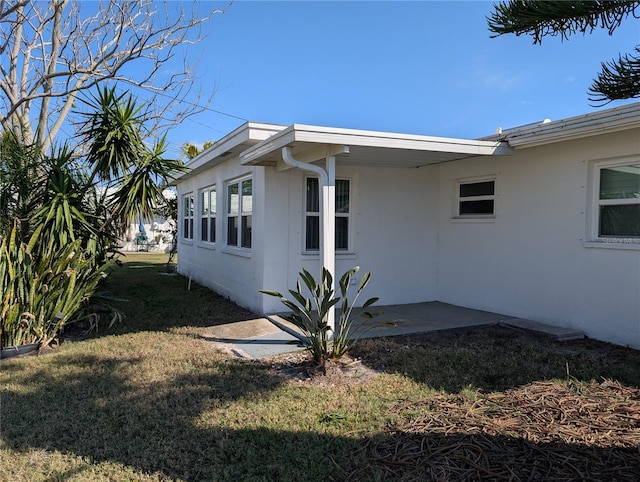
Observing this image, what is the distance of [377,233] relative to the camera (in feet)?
28.1

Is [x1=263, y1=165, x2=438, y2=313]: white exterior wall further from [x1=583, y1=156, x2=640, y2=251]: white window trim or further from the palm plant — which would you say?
[x1=583, y1=156, x2=640, y2=251]: white window trim

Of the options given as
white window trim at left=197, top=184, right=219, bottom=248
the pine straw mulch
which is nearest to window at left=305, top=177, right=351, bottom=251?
white window trim at left=197, top=184, right=219, bottom=248

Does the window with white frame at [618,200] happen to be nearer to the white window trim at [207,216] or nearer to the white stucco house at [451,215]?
the white stucco house at [451,215]

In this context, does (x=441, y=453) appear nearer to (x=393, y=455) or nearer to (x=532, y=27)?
(x=393, y=455)

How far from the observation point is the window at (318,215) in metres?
8.09

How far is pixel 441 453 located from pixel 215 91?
1315 cm

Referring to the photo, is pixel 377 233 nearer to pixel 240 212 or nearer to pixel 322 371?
pixel 240 212

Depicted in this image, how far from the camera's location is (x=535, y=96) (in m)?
7.20

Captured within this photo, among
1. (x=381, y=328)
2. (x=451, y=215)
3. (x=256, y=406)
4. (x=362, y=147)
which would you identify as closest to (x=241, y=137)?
(x=362, y=147)

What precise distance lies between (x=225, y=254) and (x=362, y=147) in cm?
502

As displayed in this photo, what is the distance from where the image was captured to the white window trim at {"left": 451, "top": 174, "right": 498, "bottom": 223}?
25.9ft

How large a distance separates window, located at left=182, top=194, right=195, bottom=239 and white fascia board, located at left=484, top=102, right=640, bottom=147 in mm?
9629

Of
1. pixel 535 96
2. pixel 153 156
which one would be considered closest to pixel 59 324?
pixel 153 156

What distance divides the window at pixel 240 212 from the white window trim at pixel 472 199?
13.1 ft
